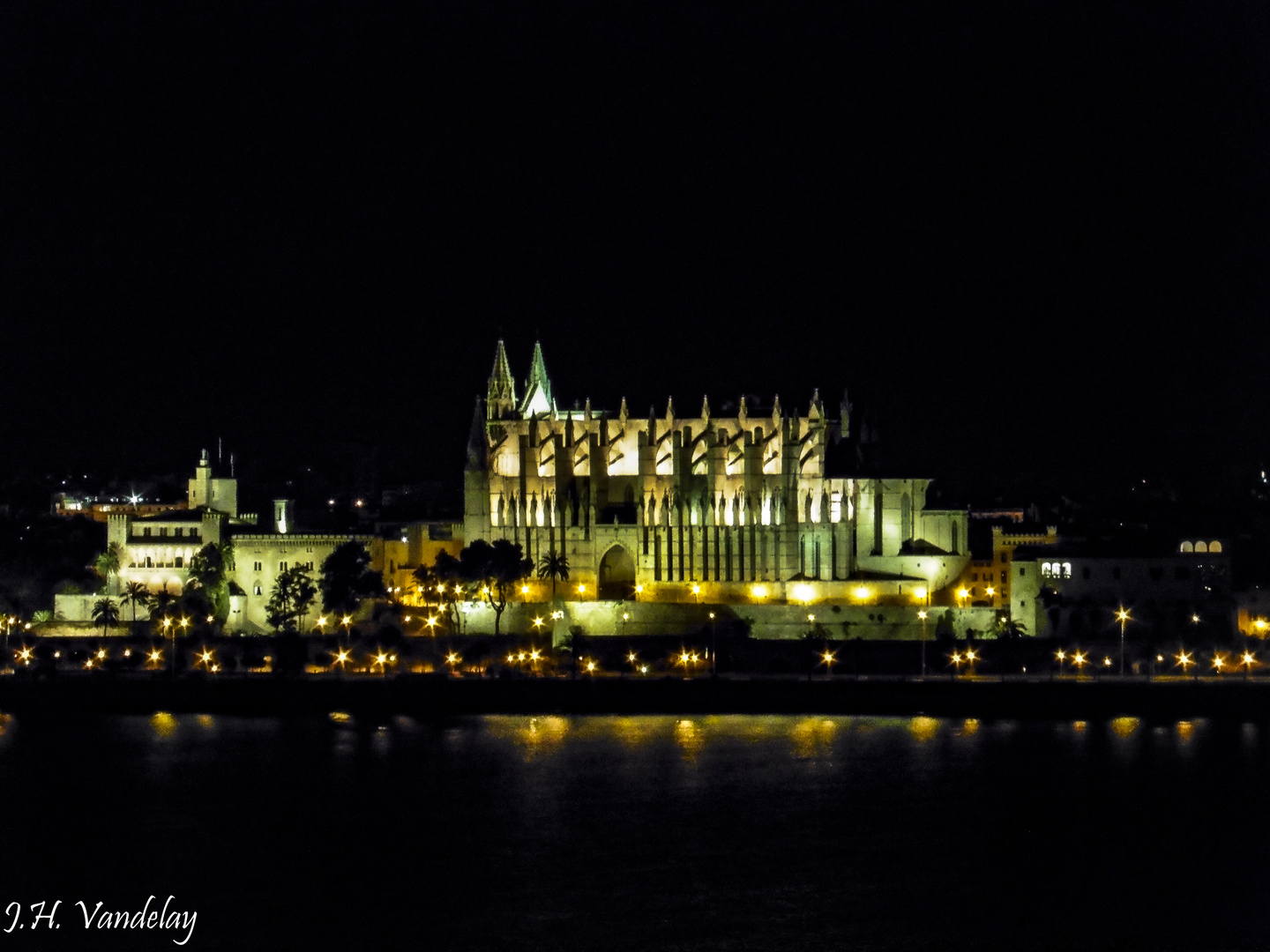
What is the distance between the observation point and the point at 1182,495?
111750 millimetres

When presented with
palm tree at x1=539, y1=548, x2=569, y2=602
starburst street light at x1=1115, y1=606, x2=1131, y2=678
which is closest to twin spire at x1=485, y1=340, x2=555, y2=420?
palm tree at x1=539, y1=548, x2=569, y2=602

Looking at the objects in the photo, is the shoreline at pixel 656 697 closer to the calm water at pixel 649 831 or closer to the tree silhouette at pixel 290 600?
the calm water at pixel 649 831

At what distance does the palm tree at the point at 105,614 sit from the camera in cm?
8300

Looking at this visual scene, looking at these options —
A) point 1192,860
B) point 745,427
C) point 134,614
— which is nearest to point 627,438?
point 745,427

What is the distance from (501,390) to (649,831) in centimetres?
3196

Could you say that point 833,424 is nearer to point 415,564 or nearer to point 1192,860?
point 415,564

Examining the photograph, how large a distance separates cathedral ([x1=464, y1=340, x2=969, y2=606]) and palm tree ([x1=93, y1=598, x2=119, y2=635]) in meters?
10.9

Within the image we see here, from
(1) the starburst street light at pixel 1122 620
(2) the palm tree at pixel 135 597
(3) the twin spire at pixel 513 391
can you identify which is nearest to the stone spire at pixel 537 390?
(3) the twin spire at pixel 513 391

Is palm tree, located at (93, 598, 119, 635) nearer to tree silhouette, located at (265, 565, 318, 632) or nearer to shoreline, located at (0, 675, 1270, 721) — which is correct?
tree silhouette, located at (265, 565, 318, 632)

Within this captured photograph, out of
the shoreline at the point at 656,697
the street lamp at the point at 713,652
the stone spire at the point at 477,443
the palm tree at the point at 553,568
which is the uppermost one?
the stone spire at the point at 477,443

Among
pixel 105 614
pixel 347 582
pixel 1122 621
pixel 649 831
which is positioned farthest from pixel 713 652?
pixel 105 614

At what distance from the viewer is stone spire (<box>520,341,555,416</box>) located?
291 ft

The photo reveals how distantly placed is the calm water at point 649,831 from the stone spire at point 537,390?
1825 centimetres

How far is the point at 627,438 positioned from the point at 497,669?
11.6 metres
